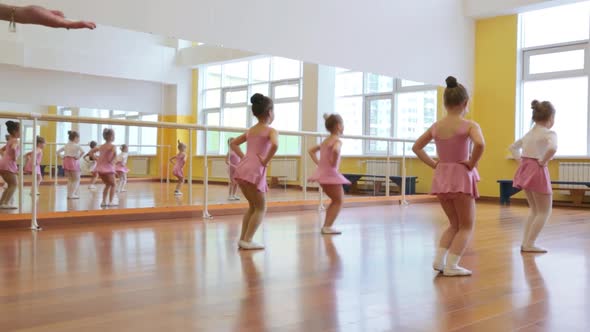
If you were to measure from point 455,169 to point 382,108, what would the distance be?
28.9 feet

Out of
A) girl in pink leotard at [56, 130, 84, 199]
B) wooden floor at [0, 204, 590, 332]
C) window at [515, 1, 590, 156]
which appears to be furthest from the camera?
window at [515, 1, 590, 156]

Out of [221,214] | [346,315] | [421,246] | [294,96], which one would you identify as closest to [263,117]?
[421,246]

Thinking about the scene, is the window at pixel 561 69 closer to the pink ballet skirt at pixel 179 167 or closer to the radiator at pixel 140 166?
the pink ballet skirt at pixel 179 167

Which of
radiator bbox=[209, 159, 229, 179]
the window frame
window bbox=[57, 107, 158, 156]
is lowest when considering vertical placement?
radiator bbox=[209, 159, 229, 179]

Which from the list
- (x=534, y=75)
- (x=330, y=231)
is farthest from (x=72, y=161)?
Result: (x=534, y=75)

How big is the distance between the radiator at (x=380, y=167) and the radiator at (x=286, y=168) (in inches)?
58.2

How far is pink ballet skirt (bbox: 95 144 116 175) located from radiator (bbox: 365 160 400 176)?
511 cm

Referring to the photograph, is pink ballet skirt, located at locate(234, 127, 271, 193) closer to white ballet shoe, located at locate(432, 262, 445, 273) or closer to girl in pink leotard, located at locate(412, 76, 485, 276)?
girl in pink leotard, located at locate(412, 76, 485, 276)

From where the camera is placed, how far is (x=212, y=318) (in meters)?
2.05

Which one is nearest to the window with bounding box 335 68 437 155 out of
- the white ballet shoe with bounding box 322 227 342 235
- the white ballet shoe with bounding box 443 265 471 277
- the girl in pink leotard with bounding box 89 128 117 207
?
the girl in pink leotard with bounding box 89 128 117 207

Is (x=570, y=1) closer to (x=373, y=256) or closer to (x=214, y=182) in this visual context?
(x=214, y=182)

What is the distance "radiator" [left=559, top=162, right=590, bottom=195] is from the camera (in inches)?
341

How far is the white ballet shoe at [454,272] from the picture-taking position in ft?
9.77

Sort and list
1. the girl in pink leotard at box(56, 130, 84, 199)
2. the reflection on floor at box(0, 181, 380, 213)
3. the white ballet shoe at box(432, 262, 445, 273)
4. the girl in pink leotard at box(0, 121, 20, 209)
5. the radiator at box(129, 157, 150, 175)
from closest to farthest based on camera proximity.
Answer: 1. the white ballet shoe at box(432, 262, 445, 273)
2. the girl in pink leotard at box(0, 121, 20, 209)
3. the reflection on floor at box(0, 181, 380, 213)
4. the girl in pink leotard at box(56, 130, 84, 199)
5. the radiator at box(129, 157, 150, 175)
